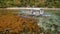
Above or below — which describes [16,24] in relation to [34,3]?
below

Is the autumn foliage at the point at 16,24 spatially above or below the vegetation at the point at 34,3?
below

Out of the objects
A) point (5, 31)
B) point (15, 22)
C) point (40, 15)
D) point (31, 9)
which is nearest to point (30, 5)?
point (31, 9)

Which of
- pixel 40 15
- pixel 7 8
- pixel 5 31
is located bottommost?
pixel 5 31

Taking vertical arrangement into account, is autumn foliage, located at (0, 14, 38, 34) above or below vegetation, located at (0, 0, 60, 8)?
below

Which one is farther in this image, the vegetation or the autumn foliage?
the vegetation

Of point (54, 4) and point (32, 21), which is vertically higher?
point (54, 4)

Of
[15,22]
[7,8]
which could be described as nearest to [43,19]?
[15,22]

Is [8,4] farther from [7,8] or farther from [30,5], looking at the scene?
[30,5]

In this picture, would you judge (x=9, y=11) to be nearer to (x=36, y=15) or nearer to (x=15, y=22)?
(x=15, y=22)

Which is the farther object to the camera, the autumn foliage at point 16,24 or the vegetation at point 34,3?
the vegetation at point 34,3

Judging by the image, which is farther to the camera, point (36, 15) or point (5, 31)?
point (36, 15)
